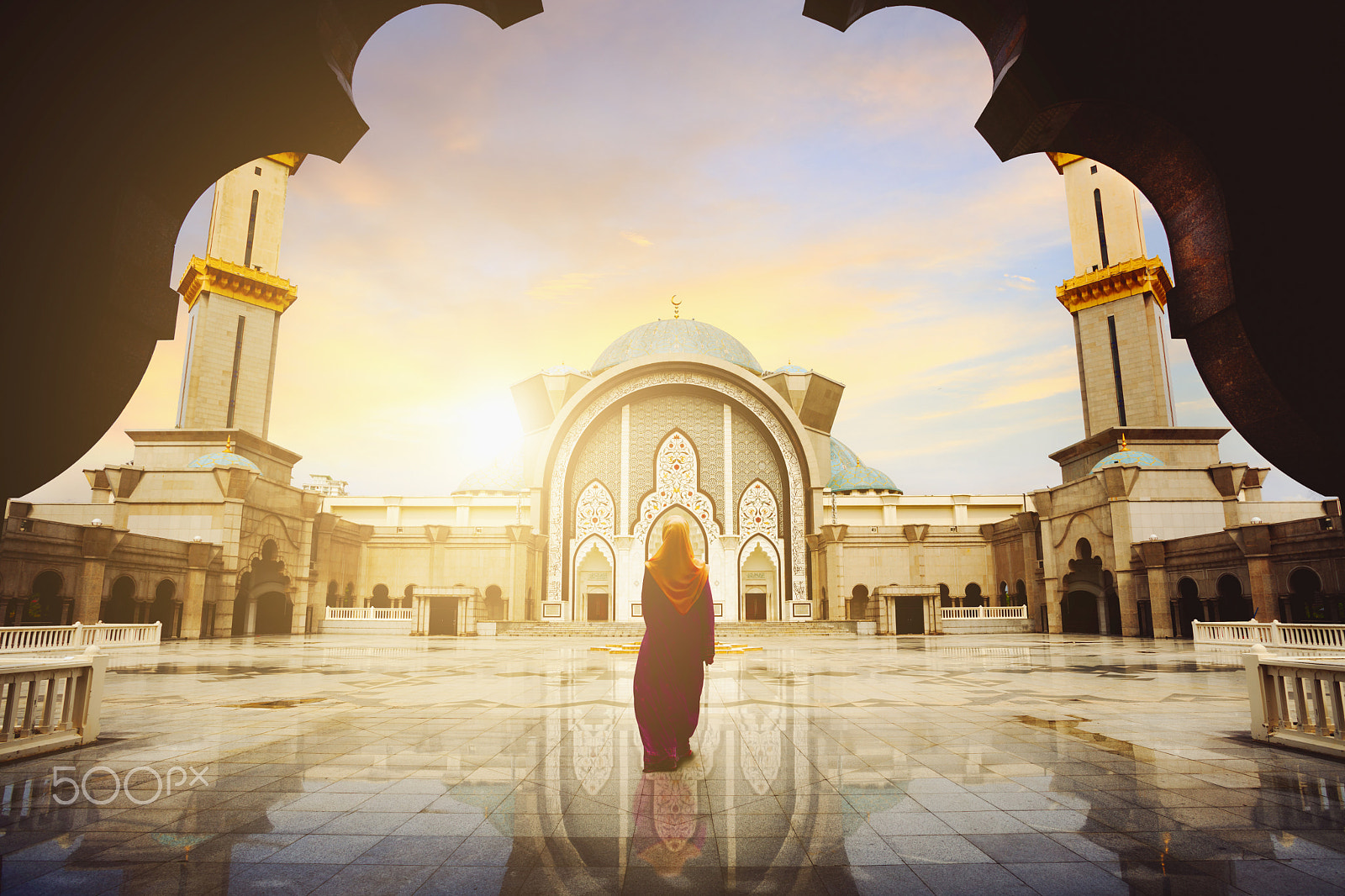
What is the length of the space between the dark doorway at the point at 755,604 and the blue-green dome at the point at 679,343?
1026 cm

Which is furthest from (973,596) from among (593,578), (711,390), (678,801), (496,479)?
(678,801)

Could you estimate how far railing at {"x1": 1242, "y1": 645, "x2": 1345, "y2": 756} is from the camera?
4414mm

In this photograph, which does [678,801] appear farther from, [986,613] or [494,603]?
[494,603]

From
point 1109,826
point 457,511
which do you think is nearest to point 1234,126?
point 1109,826

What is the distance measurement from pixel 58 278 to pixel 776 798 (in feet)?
11.0

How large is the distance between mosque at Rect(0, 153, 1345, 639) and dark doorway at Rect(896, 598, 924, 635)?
0.06 meters

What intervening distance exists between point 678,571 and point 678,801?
150 cm

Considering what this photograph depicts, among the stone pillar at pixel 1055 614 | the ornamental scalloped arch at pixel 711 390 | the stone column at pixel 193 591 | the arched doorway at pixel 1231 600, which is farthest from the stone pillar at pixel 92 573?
the arched doorway at pixel 1231 600

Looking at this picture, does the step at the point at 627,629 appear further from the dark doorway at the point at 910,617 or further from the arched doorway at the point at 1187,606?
the arched doorway at the point at 1187,606

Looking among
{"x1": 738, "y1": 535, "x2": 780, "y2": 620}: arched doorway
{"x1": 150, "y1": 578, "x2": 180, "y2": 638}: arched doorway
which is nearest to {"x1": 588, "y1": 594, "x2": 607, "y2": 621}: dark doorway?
{"x1": 738, "y1": 535, "x2": 780, "y2": 620}: arched doorway

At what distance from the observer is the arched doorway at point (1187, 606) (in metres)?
18.9

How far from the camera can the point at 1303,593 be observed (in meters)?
15.5

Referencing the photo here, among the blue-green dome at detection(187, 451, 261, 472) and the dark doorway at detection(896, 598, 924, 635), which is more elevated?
the blue-green dome at detection(187, 451, 261, 472)

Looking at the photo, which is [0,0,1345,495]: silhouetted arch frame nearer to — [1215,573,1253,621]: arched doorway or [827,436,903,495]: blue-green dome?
[1215,573,1253,621]: arched doorway
